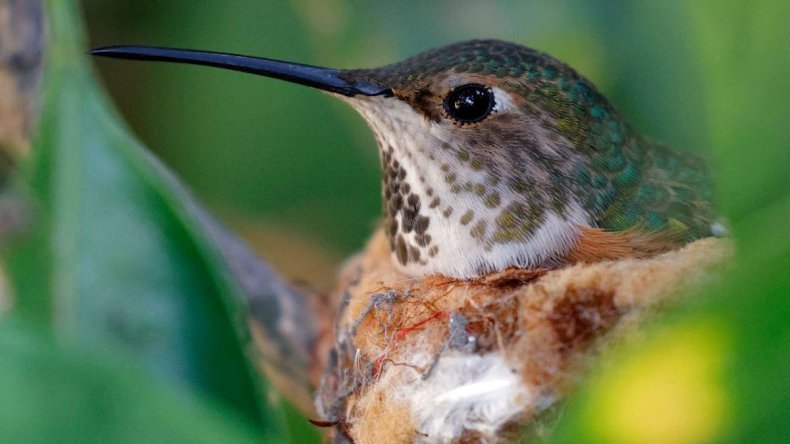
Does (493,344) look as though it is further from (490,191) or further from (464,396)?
(490,191)

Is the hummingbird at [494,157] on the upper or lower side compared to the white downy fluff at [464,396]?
upper

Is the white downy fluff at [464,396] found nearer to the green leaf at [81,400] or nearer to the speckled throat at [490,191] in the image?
the speckled throat at [490,191]

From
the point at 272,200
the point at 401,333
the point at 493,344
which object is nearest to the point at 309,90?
the point at 272,200

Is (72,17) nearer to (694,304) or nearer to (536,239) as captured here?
(536,239)

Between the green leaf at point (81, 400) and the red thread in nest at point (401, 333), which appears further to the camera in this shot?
the red thread in nest at point (401, 333)

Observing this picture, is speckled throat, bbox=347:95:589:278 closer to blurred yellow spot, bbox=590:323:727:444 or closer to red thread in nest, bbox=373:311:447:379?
red thread in nest, bbox=373:311:447:379

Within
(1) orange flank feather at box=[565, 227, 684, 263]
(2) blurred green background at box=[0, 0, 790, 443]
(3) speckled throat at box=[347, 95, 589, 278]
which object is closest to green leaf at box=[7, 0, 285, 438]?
(2) blurred green background at box=[0, 0, 790, 443]

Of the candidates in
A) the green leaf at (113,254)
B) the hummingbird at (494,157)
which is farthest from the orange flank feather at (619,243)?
the green leaf at (113,254)
